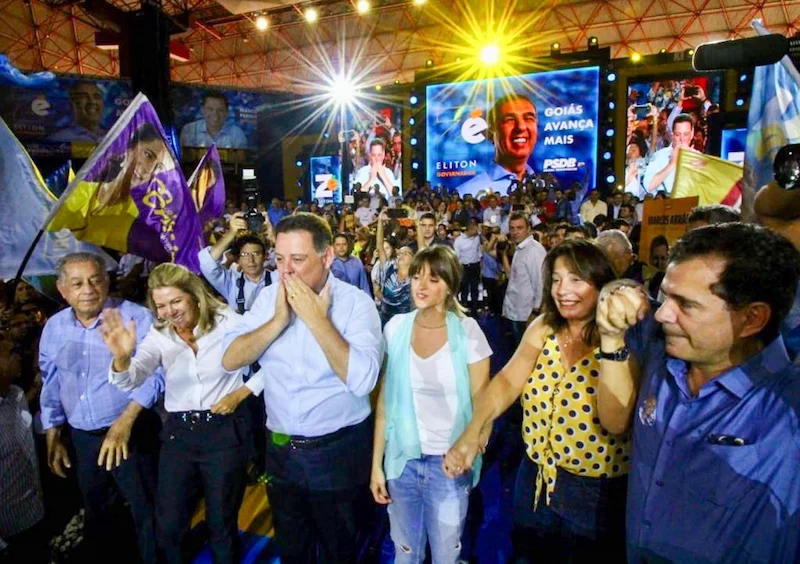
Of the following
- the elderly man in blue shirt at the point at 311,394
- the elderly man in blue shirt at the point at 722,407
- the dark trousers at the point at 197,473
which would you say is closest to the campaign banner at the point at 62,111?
the dark trousers at the point at 197,473

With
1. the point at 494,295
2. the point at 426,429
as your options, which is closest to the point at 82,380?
the point at 426,429

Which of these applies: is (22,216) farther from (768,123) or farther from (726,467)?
(768,123)

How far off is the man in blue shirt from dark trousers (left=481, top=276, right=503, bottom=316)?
3091 mm

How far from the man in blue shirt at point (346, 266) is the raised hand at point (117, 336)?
10.9 ft

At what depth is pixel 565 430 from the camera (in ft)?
6.05

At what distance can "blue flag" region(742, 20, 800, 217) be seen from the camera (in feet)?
7.69

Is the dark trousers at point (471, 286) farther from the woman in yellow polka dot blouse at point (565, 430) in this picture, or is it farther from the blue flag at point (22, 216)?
the woman in yellow polka dot blouse at point (565, 430)

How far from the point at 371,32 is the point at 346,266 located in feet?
69.8

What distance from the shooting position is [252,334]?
202 centimetres

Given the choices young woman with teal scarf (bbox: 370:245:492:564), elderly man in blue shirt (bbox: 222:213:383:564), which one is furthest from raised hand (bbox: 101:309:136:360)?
young woman with teal scarf (bbox: 370:245:492:564)

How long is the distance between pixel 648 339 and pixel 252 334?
4.81 ft

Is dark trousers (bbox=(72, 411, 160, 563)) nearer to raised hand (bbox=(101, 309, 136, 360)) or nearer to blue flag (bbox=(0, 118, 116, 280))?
raised hand (bbox=(101, 309, 136, 360))

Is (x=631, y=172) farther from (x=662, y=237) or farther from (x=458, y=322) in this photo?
(x=458, y=322)

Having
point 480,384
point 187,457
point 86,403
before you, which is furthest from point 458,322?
point 86,403
